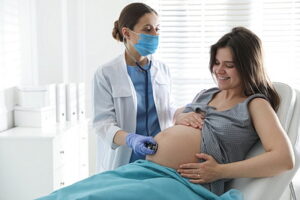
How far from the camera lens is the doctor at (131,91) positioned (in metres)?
2.23

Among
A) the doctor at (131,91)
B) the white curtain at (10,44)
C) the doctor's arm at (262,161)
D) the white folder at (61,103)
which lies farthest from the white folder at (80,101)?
the doctor's arm at (262,161)

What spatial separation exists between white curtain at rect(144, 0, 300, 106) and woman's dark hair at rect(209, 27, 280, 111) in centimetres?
168

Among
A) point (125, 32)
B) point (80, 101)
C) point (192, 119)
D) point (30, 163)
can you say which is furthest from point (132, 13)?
point (80, 101)

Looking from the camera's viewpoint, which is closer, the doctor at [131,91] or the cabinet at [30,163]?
the doctor at [131,91]

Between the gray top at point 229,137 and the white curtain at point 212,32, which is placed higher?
the white curtain at point 212,32

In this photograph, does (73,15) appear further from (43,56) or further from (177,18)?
(177,18)

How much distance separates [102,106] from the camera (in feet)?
7.38

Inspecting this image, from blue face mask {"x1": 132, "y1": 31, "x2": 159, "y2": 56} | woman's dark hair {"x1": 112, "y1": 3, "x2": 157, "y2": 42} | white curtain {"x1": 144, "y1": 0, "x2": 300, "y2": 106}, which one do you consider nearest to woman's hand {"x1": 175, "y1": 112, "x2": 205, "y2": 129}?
blue face mask {"x1": 132, "y1": 31, "x2": 159, "y2": 56}

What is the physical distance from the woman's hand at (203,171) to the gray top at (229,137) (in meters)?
0.05

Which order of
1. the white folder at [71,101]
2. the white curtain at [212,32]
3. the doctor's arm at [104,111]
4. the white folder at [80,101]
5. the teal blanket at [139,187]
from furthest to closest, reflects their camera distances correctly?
the white curtain at [212,32] → the white folder at [80,101] → the white folder at [71,101] → the doctor's arm at [104,111] → the teal blanket at [139,187]

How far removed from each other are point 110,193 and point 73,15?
2.31 metres

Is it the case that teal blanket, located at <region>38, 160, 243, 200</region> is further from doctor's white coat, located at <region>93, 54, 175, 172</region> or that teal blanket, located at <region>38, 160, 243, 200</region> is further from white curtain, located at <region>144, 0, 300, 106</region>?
white curtain, located at <region>144, 0, 300, 106</region>

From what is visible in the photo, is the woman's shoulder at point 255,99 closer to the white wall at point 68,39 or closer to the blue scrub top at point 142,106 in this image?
the blue scrub top at point 142,106

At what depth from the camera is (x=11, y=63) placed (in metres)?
3.36
